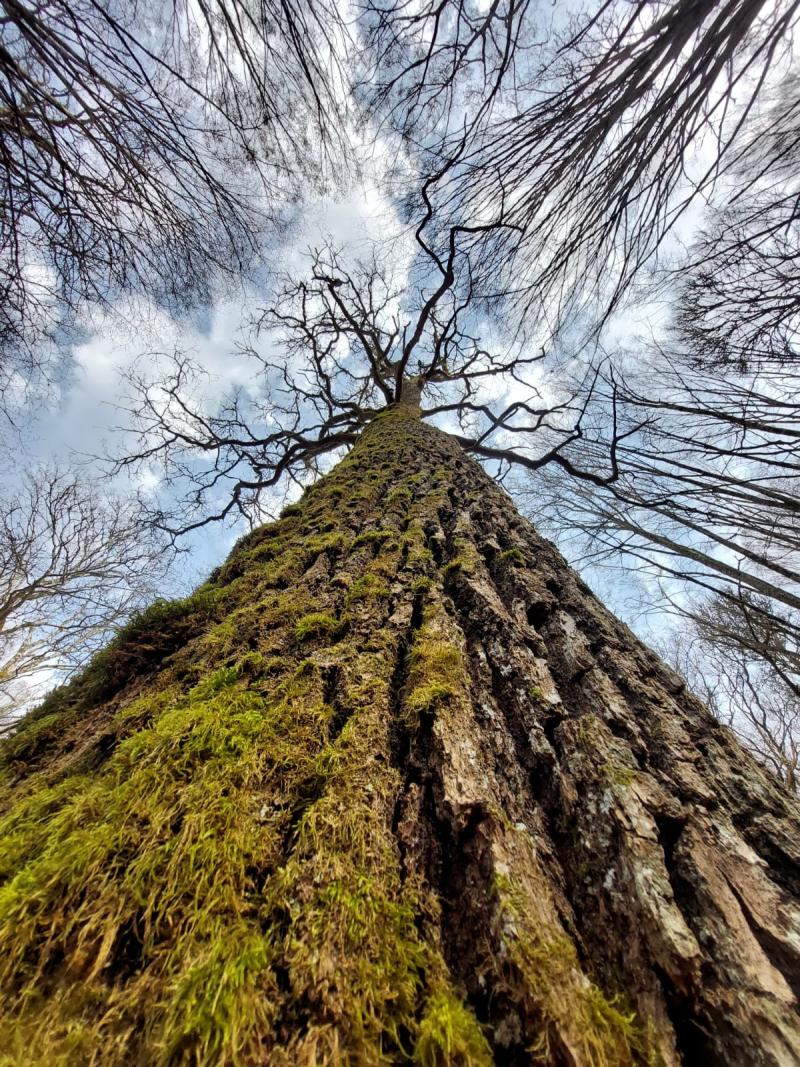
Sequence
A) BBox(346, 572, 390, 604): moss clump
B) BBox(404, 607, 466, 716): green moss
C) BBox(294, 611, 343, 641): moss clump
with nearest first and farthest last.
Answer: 1. BBox(404, 607, 466, 716): green moss
2. BBox(294, 611, 343, 641): moss clump
3. BBox(346, 572, 390, 604): moss clump

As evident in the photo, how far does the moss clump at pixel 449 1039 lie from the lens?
639mm

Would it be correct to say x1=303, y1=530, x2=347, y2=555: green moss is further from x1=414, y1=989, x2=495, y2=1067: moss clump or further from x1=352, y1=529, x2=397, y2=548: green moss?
x1=414, y1=989, x2=495, y2=1067: moss clump

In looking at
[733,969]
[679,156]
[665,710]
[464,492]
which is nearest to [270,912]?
[733,969]

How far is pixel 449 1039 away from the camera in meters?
0.65

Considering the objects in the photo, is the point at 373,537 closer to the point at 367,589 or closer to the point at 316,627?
the point at 367,589

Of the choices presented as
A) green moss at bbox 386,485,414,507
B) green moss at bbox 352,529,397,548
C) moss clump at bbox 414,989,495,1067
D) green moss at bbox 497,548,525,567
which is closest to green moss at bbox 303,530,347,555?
green moss at bbox 352,529,397,548

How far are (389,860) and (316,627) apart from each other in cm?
79

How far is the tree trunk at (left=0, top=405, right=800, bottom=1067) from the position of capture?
2.16 ft

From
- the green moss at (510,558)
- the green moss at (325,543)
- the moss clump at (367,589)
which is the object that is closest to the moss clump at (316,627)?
the moss clump at (367,589)

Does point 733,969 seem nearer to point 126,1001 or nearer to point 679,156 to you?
point 126,1001

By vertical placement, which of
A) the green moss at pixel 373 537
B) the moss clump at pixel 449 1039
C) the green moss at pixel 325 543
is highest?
the green moss at pixel 373 537

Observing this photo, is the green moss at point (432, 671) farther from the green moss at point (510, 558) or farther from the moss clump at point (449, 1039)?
the green moss at point (510, 558)

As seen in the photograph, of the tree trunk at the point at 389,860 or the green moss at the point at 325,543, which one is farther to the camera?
the green moss at the point at 325,543

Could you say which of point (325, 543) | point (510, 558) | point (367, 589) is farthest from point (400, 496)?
point (367, 589)
